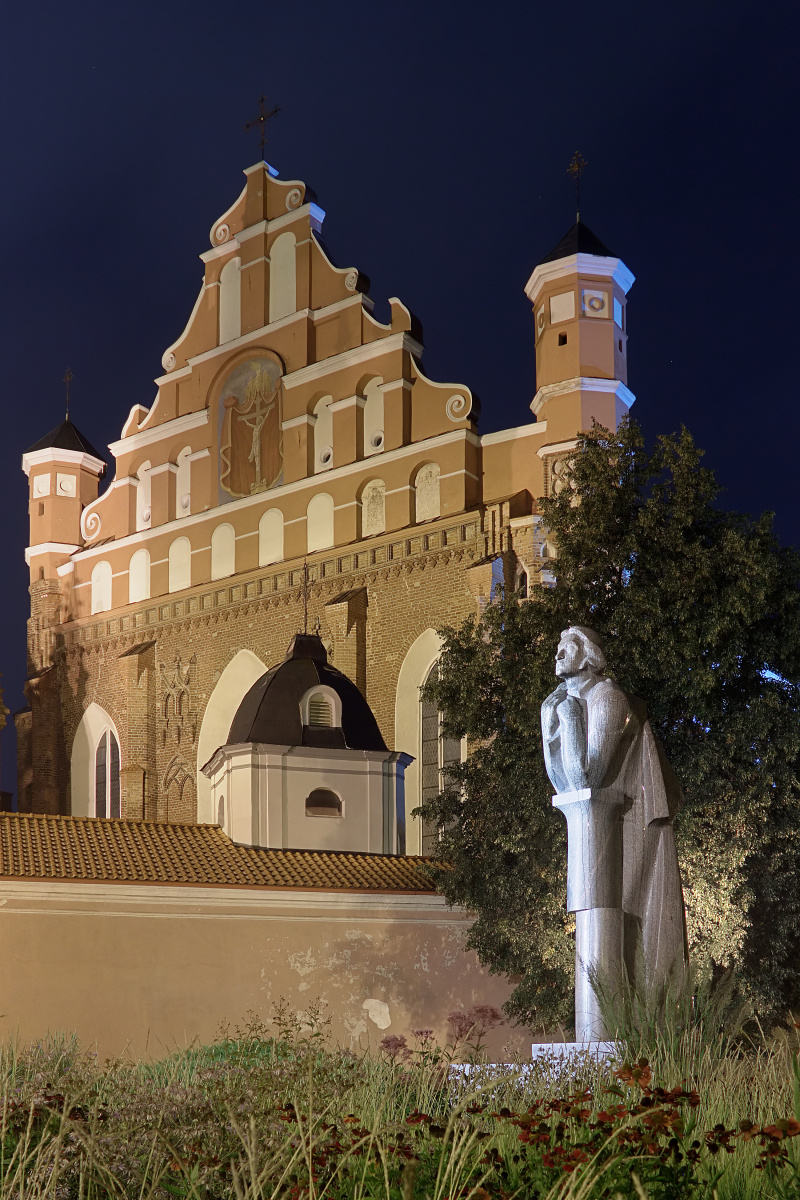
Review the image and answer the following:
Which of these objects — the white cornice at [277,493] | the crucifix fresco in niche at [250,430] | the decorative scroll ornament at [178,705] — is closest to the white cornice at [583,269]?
the white cornice at [277,493]

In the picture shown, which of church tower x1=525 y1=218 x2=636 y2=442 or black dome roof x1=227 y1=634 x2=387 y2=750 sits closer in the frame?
→ black dome roof x1=227 y1=634 x2=387 y2=750

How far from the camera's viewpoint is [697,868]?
Answer: 1552 cm

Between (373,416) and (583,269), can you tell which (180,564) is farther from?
(583,269)

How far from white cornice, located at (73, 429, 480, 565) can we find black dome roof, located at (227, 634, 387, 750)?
451 centimetres

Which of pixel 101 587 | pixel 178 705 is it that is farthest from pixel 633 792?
pixel 101 587

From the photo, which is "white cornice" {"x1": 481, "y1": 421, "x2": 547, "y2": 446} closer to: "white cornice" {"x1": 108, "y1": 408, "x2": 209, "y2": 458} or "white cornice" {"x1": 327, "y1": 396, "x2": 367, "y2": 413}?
"white cornice" {"x1": 327, "y1": 396, "x2": 367, "y2": 413}

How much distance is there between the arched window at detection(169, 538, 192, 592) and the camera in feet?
95.8

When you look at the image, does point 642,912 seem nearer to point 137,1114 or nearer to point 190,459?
point 137,1114

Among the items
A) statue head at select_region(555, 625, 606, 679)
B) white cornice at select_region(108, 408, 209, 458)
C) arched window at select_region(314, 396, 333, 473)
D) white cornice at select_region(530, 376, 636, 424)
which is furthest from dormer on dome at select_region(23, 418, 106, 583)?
statue head at select_region(555, 625, 606, 679)

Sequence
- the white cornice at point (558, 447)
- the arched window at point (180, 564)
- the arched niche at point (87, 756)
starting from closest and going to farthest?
the white cornice at point (558, 447) < the arched window at point (180, 564) < the arched niche at point (87, 756)

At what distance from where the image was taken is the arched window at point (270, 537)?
2759cm

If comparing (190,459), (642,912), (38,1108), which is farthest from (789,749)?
(190,459)

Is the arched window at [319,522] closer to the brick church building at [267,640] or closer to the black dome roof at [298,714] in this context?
the brick church building at [267,640]

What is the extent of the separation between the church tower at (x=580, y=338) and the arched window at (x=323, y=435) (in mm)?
4654
